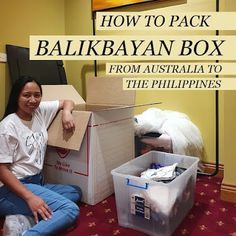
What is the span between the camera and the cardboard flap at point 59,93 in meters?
2.15

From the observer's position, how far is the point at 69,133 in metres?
1.65

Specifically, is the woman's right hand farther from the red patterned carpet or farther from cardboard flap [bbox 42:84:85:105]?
cardboard flap [bbox 42:84:85:105]

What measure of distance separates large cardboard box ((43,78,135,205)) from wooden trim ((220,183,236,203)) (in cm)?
68

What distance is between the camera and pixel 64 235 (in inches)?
53.4

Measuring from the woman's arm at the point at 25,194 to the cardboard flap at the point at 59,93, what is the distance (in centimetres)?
84

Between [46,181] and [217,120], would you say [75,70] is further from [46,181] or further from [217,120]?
[217,120]

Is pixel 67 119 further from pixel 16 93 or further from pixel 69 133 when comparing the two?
pixel 16 93

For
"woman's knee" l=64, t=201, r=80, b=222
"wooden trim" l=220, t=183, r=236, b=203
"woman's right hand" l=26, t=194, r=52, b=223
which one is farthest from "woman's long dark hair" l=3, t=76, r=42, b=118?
"wooden trim" l=220, t=183, r=236, b=203

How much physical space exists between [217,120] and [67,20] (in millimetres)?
1906

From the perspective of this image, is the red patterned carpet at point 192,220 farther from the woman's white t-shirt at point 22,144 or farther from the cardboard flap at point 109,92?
the cardboard flap at point 109,92

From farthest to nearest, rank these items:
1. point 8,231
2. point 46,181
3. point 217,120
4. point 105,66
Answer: point 105,66, point 217,120, point 46,181, point 8,231

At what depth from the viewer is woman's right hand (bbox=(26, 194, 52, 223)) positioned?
4.25 ft

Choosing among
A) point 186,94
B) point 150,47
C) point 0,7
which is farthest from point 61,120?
point 0,7

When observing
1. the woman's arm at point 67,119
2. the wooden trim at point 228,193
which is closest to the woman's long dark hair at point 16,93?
the woman's arm at point 67,119
